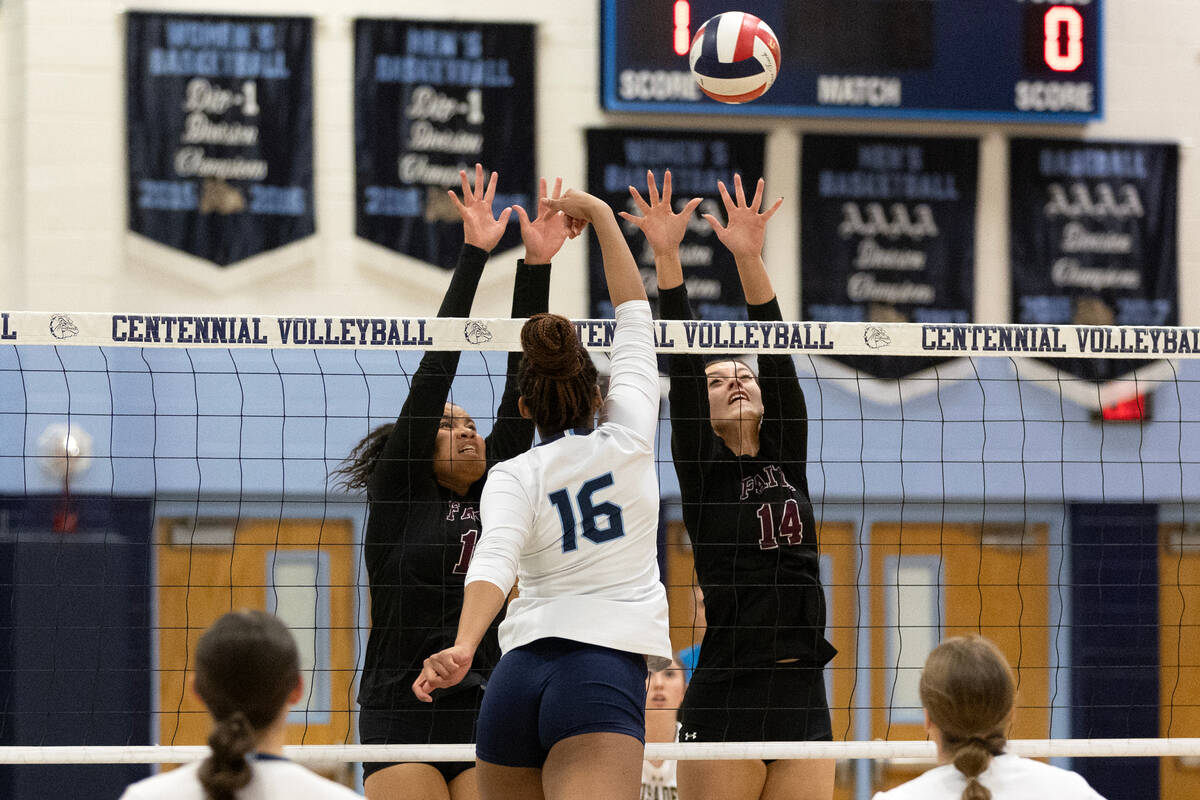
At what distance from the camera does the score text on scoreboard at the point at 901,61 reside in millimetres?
8125

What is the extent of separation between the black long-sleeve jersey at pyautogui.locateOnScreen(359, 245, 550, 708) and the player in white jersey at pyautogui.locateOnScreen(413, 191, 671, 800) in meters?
0.76

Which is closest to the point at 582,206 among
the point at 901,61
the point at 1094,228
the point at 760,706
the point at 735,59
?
the point at 760,706

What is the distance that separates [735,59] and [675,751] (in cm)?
279

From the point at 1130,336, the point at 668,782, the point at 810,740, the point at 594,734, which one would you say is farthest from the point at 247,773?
the point at 668,782

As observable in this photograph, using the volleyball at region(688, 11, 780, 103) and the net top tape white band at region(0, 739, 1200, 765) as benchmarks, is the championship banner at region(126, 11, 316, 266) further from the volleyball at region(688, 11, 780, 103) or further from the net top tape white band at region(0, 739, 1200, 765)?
the net top tape white band at region(0, 739, 1200, 765)

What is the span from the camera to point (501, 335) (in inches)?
158

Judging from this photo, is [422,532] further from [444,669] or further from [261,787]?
[261,787]

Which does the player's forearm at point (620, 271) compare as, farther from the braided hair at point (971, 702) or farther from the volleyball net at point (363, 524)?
the volleyball net at point (363, 524)

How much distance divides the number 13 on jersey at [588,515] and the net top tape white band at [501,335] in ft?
3.46

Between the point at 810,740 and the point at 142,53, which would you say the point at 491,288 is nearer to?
the point at 142,53

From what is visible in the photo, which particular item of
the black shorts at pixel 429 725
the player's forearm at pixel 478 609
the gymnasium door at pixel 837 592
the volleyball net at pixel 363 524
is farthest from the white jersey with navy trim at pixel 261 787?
the gymnasium door at pixel 837 592

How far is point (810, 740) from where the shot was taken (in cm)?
387

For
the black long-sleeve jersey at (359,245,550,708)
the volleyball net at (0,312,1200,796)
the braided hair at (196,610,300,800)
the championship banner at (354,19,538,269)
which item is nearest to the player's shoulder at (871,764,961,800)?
the braided hair at (196,610,300,800)

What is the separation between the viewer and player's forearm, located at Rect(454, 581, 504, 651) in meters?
2.75
